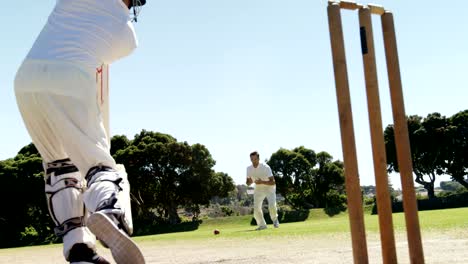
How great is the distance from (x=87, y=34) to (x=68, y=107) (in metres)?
0.48

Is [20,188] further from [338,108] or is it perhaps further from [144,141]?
[338,108]

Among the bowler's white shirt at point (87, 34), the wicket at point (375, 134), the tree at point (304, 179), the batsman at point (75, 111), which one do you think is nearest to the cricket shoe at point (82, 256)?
the batsman at point (75, 111)

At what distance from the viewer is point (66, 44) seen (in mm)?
3158

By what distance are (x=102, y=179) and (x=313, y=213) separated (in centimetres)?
3491

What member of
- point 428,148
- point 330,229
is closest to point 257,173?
point 330,229

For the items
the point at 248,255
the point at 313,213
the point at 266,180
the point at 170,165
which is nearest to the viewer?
the point at 248,255

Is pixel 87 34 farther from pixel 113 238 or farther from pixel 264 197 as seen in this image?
pixel 264 197

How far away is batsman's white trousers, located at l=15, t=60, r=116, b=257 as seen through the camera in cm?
303

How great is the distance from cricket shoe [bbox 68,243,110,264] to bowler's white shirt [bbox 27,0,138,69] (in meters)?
1.06

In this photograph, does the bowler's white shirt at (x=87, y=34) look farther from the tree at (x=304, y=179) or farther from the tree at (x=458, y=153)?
the tree at (x=304, y=179)

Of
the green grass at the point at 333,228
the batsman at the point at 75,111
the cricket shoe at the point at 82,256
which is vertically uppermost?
the batsman at the point at 75,111

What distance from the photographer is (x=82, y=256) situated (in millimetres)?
2986

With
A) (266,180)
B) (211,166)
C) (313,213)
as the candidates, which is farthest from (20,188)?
(266,180)

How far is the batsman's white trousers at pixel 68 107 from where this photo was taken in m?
3.03
